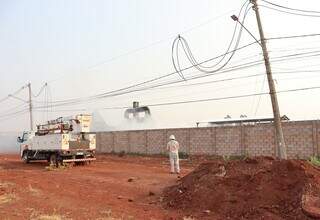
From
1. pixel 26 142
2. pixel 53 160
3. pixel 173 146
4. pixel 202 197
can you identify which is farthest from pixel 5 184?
pixel 26 142

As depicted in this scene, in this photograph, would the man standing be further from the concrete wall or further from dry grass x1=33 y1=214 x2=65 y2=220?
dry grass x1=33 y1=214 x2=65 y2=220

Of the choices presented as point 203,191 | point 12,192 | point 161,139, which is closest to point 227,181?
point 203,191

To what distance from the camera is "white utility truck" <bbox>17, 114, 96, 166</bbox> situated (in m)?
30.2

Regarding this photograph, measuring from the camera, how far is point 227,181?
14930 millimetres

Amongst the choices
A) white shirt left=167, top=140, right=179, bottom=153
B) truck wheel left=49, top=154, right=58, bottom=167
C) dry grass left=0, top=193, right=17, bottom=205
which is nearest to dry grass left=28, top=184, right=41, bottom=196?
dry grass left=0, top=193, right=17, bottom=205

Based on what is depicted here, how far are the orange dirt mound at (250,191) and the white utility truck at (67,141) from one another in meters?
15.0

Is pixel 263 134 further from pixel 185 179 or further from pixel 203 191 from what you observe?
pixel 203 191

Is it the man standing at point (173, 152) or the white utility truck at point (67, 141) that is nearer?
the man standing at point (173, 152)

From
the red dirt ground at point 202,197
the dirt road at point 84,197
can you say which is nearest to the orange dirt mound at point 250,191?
the red dirt ground at point 202,197

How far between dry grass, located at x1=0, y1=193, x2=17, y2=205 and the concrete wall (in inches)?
738

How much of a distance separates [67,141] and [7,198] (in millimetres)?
13877

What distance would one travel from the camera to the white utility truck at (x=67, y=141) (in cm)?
3022

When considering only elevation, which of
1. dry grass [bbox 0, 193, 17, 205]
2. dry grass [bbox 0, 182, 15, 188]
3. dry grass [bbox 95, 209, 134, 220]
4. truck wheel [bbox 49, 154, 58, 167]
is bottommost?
dry grass [bbox 95, 209, 134, 220]

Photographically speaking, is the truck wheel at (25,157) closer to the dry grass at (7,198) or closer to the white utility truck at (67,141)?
the white utility truck at (67,141)
